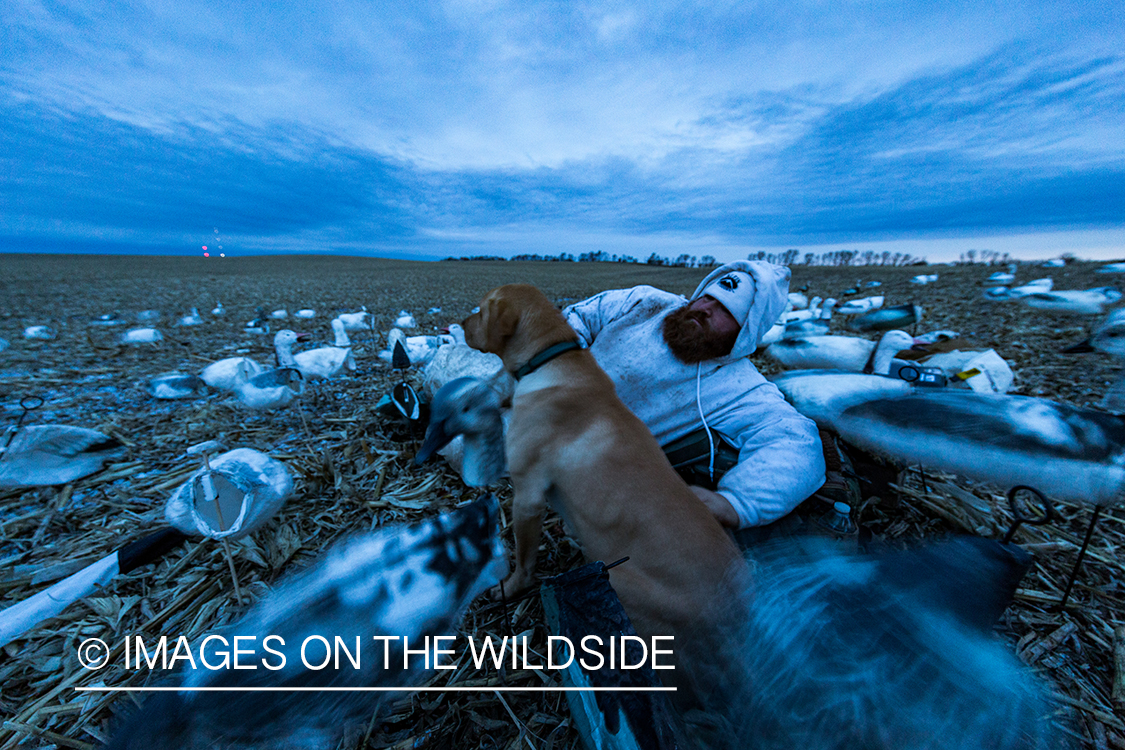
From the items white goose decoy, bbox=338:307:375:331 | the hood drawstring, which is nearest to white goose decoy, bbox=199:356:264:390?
white goose decoy, bbox=338:307:375:331

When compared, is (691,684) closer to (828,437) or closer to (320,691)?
(320,691)

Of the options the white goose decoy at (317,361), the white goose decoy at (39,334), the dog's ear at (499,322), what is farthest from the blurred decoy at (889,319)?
the white goose decoy at (39,334)

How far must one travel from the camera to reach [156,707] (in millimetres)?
1225

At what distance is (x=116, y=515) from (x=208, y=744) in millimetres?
1980

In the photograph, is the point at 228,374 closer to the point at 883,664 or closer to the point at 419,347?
the point at 419,347

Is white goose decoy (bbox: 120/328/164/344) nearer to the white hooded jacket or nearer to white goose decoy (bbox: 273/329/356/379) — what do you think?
white goose decoy (bbox: 273/329/356/379)

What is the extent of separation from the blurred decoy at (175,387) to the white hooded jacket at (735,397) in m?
3.91

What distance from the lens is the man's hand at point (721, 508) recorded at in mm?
2191

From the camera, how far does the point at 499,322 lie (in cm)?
246

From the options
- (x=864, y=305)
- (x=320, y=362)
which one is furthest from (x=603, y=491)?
(x=864, y=305)

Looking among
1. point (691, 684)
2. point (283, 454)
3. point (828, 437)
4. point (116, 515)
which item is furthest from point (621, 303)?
point (116, 515)

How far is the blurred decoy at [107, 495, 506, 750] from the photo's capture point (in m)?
1.22

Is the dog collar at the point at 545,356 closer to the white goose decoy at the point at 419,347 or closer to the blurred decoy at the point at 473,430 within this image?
the blurred decoy at the point at 473,430

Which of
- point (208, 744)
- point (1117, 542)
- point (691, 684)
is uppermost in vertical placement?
point (208, 744)
